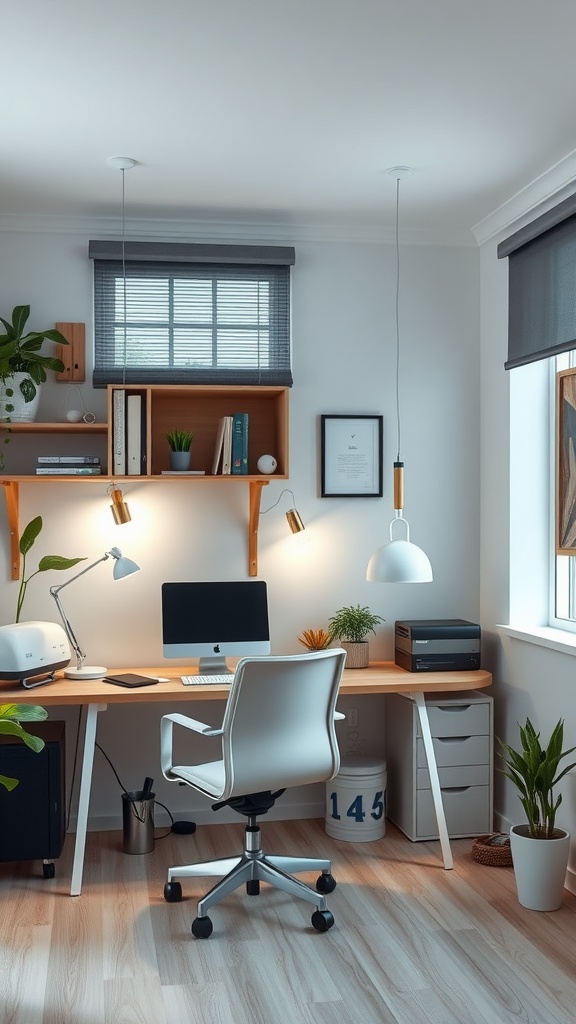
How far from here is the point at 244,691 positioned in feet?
9.93

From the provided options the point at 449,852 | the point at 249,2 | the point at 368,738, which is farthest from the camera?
the point at 368,738

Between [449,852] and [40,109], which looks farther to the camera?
[449,852]

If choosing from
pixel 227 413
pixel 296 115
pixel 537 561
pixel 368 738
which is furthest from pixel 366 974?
pixel 296 115

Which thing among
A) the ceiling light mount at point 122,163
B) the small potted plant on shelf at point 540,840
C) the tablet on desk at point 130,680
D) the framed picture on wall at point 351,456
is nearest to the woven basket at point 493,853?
the small potted plant on shelf at point 540,840

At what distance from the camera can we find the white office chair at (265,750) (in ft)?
10.00

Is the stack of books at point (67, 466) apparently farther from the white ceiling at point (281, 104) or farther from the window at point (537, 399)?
the window at point (537, 399)

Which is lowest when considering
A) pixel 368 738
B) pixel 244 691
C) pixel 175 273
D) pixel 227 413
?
pixel 368 738

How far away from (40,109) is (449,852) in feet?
9.97

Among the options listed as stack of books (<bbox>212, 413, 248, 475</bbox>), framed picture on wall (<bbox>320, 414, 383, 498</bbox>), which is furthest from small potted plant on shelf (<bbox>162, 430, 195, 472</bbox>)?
framed picture on wall (<bbox>320, 414, 383, 498</bbox>)

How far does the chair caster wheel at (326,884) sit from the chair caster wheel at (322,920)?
0.29 metres

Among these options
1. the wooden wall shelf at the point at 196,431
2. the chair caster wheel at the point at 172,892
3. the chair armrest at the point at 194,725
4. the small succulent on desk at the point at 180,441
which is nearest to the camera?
the chair armrest at the point at 194,725

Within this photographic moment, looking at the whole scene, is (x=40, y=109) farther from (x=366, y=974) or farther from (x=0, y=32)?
(x=366, y=974)

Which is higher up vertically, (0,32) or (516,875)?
(0,32)

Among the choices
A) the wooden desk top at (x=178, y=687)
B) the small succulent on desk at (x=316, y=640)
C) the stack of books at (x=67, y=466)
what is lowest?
the wooden desk top at (x=178, y=687)
